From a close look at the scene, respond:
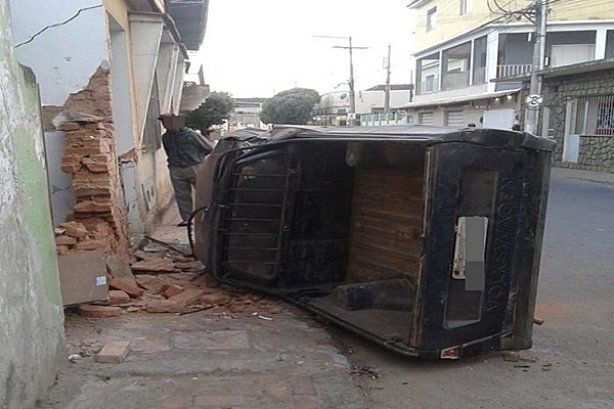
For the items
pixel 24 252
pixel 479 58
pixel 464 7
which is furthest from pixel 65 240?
pixel 464 7

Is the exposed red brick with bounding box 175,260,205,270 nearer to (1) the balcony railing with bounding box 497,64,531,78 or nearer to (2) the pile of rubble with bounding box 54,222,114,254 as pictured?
(2) the pile of rubble with bounding box 54,222,114,254

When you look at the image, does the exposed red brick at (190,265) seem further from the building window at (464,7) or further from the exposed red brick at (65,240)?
the building window at (464,7)

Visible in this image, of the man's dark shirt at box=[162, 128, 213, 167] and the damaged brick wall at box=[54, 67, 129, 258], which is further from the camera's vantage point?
the man's dark shirt at box=[162, 128, 213, 167]

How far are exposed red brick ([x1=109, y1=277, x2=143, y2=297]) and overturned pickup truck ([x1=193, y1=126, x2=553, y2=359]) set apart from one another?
2.42 feet

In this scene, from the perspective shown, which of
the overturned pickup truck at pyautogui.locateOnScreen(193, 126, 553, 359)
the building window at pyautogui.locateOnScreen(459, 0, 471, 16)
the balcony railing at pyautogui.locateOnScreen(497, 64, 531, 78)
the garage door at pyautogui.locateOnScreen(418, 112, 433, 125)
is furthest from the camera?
the garage door at pyautogui.locateOnScreen(418, 112, 433, 125)

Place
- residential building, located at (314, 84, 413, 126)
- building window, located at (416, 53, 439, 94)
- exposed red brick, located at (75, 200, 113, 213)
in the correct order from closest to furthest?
1. exposed red brick, located at (75, 200, 113, 213)
2. building window, located at (416, 53, 439, 94)
3. residential building, located at (314, 84, 413, 126)

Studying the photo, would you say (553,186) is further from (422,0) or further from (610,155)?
(422,0)

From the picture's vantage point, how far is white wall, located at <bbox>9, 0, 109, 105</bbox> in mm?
5965

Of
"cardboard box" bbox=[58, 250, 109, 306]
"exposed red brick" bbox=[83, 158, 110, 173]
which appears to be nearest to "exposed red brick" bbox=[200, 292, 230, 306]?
"cardboard box" bbox=[58, 250, 109, 306]

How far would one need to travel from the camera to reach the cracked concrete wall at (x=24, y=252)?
286 centimetres

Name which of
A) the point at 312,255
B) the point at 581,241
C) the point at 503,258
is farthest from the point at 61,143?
the point at 581,241

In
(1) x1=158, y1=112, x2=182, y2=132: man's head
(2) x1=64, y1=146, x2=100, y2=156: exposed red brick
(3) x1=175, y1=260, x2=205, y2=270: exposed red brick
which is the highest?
(1) x1=158, y1=112, x2=182, y2=132: man's head

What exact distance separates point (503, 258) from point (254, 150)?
2.29 metres

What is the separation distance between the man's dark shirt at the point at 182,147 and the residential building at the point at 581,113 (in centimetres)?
1507
